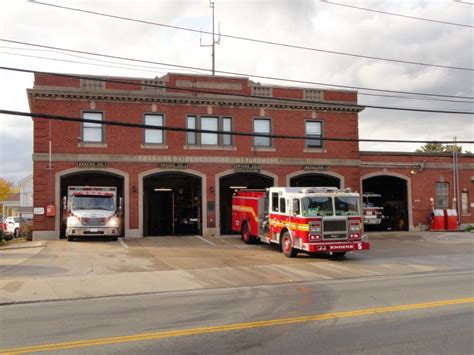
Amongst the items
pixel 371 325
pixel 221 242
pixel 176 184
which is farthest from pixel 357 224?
pixel 176 184

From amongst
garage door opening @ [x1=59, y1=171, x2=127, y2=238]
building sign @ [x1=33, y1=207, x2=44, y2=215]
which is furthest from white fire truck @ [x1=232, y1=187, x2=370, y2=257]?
building sign @ [x1=33, y1=207, x2=44, y2=215]

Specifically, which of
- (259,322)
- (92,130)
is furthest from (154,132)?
(259,322)

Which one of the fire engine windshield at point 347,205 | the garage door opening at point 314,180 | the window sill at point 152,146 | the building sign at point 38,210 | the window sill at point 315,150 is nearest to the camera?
the fire engine windshield at point 347,205

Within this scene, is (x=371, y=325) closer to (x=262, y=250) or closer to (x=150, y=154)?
(x=262, y=250)

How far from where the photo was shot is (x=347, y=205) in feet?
59.8

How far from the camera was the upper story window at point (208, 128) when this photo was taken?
90.0 feet

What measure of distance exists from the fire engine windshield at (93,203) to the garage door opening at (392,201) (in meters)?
17.7

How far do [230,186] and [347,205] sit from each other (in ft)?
40.8

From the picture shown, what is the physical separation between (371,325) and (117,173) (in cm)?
2047

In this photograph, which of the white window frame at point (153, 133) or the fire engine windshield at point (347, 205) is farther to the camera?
the white window frame at point (153, 133)

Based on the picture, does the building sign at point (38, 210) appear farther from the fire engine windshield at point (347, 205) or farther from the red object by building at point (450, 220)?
the red object by building at point (450, 220)

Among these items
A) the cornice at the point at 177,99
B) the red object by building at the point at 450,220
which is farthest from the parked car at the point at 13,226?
the red object by building at the point at 450,220

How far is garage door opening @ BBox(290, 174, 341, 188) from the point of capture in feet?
96.8

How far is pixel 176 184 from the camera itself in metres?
30.4
